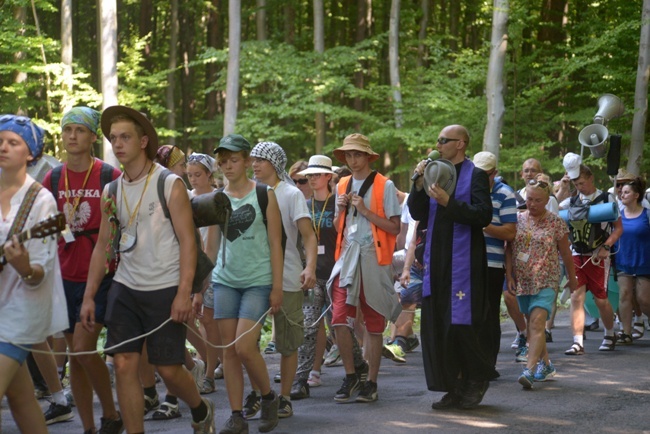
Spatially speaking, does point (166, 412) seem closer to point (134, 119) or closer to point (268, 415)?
point (268, 415)

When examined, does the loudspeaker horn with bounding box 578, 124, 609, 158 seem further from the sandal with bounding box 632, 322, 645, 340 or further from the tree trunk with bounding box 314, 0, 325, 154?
the tree trunk with bounding box 314, 0, 325, 154

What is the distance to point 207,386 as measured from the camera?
9.77 m

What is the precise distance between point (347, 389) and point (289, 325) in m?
1.23

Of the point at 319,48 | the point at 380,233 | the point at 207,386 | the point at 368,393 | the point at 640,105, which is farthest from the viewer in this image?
the point at 319,48

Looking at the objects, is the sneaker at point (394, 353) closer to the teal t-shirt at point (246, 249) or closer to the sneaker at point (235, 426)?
the teal t-shirt at point (246, 249)

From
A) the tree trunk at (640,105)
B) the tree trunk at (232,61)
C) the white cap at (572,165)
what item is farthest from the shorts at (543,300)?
the tree trunk at (232,61)

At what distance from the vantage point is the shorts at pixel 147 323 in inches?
256

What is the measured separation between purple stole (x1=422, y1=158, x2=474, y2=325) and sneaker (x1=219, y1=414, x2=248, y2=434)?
187 cm

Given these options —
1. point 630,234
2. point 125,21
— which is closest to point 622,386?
point 630,234

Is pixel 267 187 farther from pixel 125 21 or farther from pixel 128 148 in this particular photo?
pixel 125 21

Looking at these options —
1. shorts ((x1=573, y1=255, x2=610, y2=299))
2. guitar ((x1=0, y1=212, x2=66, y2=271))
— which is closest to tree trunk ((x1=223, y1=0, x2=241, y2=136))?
shorts ((x1=573, y1=255, x2=610, y2=299))

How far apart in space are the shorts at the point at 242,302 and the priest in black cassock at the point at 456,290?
4.62 feet

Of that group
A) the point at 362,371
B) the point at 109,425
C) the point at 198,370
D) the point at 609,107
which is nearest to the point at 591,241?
the point at 362,371

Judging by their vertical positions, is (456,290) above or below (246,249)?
below
